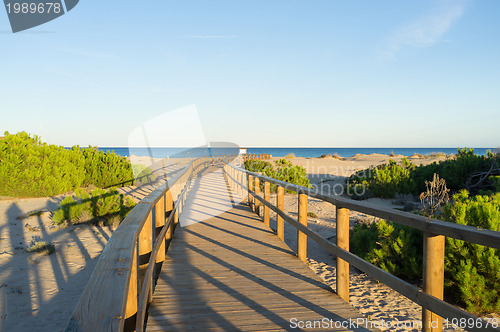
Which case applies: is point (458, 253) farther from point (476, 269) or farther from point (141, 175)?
point (141, 175)

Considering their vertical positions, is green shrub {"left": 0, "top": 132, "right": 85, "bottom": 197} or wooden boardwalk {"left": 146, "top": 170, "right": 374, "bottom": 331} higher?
green shrub {"left": 0, "top": 132, "right": 85, "bottom": 197}

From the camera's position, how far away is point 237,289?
3609 millimetres

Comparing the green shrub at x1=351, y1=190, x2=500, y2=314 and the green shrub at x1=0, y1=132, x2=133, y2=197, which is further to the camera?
the green shrub at x1=0, y1=132, x2=133, y2=197

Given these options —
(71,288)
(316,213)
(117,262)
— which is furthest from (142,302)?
(316,213)

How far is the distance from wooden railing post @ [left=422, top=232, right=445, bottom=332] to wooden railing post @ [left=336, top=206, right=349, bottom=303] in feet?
4.03

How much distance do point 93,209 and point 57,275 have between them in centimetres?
387

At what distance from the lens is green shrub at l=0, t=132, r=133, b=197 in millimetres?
12992

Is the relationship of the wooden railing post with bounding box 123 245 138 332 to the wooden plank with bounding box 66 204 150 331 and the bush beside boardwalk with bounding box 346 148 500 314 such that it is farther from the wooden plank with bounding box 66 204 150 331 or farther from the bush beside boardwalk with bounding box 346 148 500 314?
the bush beside boardwalk with bounding box 346 148 500 314

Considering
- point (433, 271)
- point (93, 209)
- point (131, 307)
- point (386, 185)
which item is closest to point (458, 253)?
point (433, 271)

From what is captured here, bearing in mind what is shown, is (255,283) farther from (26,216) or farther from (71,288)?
(26,216)

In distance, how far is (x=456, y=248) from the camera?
14.3 ft

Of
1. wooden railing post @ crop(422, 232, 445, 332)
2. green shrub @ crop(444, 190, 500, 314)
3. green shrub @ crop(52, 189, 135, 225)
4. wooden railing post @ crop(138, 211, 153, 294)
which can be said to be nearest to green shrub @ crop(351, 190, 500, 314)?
green shrub @ crop(444, 190, 500, 314)

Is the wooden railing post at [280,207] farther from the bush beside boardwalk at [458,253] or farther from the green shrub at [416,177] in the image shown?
the green shrub at [416,177]

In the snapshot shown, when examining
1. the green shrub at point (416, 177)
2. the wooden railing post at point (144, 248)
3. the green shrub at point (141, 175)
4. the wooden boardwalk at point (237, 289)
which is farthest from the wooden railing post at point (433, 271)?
the green shrub at point (141, 175)
